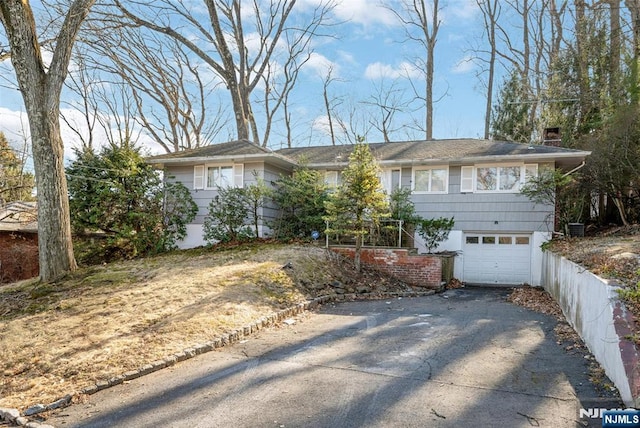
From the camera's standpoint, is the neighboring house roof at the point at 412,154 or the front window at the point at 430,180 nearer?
the neighboring house roof at the point at 412,154

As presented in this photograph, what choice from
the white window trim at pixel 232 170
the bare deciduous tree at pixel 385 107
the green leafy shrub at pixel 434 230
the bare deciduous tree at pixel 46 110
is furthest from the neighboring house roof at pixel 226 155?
the bare deciduous tree at pixel 385 107

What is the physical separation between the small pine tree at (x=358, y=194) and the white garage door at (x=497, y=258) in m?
4.77

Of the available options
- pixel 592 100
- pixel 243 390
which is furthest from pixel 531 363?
pixel 592 100

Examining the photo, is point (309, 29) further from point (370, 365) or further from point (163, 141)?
point (370, 365)

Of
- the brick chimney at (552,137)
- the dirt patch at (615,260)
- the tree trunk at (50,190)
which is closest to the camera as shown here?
the dirt patch at (615,260)

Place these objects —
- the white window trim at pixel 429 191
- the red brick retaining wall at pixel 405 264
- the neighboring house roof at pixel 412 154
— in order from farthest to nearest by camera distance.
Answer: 1. the white window trim at pixel 429 191
2. the neighboring house roof at pixel 412 154
3. the red brick retaining wall at pixel 405 264

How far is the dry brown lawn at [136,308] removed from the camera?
4777mm

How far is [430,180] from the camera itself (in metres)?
14.0

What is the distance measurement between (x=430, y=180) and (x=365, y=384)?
35.3ft

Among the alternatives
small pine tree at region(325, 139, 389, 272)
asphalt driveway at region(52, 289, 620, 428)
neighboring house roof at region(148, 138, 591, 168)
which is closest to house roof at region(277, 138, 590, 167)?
neighboring house roof at region(148, 138, 591, 168)

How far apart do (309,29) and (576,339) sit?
22123mm

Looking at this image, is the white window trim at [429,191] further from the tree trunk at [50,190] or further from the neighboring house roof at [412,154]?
the tree trunk at [50,190]

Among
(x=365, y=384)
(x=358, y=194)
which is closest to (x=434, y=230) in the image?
(x=358, y=194)

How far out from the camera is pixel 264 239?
13.5m
